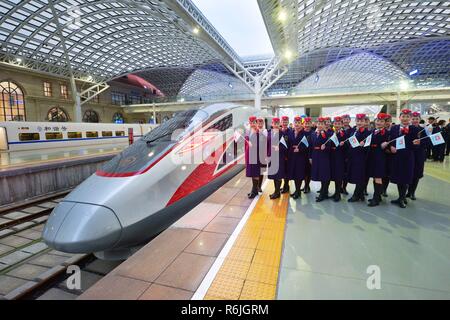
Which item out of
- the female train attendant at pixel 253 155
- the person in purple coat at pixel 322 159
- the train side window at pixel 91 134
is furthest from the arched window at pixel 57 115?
the person in purple coat at pixel 322 159

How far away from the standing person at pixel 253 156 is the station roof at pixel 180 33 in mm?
11381

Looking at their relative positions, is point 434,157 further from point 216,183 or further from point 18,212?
point 18,212

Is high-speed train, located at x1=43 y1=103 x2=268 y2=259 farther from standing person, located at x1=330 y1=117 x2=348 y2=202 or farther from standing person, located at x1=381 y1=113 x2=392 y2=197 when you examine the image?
standing person, located at x1=381 y1=113 x2=392 y2=197

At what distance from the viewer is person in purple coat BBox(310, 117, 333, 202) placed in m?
4.73

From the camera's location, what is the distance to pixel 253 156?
16.6ft

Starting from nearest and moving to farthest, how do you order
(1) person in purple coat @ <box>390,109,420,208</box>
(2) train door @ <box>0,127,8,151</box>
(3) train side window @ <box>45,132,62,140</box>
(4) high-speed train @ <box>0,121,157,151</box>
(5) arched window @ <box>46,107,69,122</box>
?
(1) person in purple coat @ <box>390,109,420,208</box>
(2) train door @ <box>0,127,8,151</box>
(4) high-speed train @ <box>0,121,157,151</box>
(3) train side window @ <box>45,132,62,140</box>
(5) arched window @ <box>46,107,69,122</box>

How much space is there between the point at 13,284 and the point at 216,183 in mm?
4167

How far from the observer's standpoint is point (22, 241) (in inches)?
227

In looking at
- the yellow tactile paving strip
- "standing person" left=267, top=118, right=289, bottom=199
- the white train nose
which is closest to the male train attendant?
"standing person" left=267, top=118, right=289, bottom=199

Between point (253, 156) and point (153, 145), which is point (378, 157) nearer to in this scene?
point (253, 156)

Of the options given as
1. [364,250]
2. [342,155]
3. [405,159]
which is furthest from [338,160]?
[364,250]

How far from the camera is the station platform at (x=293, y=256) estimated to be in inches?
87.8
